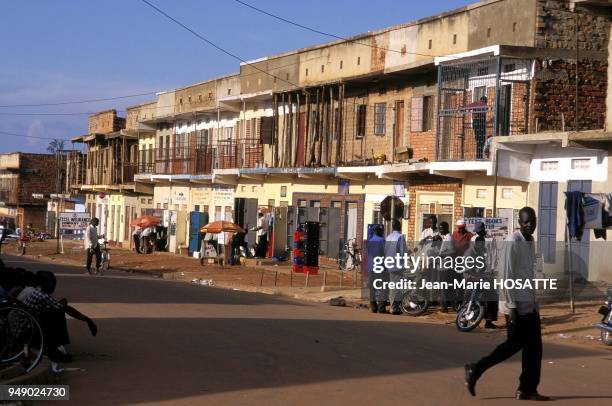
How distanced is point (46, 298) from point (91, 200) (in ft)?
215

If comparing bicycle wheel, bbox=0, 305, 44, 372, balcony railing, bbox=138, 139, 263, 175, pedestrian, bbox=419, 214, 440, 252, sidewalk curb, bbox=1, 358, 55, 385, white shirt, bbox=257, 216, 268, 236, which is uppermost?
balcony railing, bbox=138, 139, 263, 175

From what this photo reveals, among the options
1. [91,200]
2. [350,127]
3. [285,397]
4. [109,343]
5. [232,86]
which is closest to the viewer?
[285,397]

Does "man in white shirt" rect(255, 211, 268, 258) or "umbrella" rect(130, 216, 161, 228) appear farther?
"umbrella" rect(130, 216, 161, 228)

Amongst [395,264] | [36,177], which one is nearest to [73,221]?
[395,264]

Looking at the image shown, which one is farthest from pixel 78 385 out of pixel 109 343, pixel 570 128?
pixel 570 128

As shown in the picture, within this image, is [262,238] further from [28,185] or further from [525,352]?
[28,185]

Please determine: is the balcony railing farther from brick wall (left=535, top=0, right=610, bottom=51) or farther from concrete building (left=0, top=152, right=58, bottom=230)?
concrete building (left=0, top=152, right=58, bottom=230)

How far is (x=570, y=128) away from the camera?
26859 millimetres

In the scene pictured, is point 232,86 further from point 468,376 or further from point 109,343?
point 468,376

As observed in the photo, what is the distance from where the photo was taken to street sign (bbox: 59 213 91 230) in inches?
1838

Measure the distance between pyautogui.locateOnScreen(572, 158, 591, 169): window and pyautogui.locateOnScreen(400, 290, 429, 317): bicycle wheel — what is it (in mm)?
5830

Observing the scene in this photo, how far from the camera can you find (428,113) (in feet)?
103

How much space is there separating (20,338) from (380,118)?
25.1 meters

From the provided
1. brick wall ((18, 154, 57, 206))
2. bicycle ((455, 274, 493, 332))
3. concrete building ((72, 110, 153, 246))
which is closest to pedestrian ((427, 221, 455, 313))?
bicycle ((455, 274, 493, 332))
